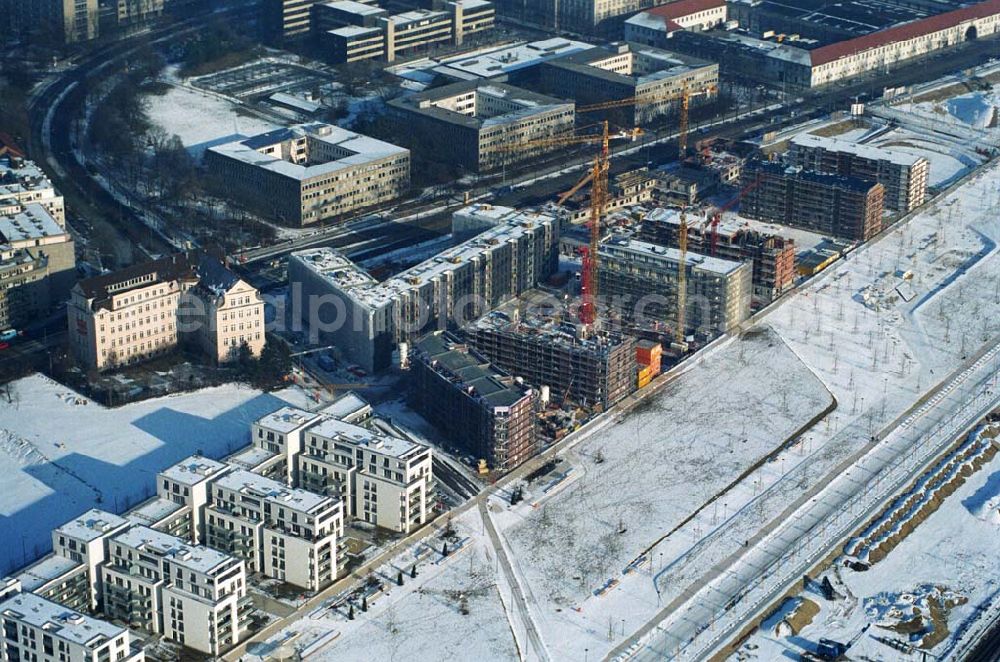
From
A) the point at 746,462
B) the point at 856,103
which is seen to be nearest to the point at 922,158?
the point at 856,103

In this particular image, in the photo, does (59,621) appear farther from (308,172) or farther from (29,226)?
(308,172)

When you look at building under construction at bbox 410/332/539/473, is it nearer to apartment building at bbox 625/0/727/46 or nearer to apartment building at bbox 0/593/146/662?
apartment building at bbox 0/593/146/662

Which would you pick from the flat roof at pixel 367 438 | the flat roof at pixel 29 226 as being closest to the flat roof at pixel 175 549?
the flat roof at pixel 367 438

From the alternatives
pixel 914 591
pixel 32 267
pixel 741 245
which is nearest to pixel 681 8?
pixel 741 245

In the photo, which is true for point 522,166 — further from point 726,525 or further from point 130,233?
point 726,525

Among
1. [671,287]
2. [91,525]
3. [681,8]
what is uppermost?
[681,8]
